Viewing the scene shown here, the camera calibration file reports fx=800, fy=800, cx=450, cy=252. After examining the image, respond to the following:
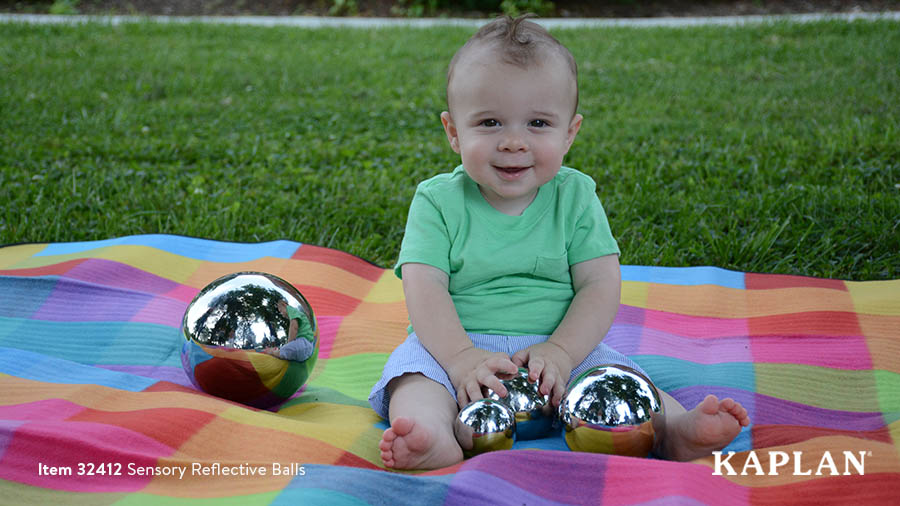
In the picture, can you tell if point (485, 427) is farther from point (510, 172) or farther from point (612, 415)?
point (510, 172)

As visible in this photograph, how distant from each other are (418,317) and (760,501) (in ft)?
3.35

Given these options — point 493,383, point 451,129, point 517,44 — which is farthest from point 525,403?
point 517,44

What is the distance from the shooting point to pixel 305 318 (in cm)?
241

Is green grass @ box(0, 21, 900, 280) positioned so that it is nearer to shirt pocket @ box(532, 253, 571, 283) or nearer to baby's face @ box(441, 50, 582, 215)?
shirt pocket @ box(532, 253, 571, 283)

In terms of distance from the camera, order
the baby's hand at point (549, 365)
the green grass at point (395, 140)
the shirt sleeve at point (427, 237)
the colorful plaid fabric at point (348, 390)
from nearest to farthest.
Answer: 1. the colorful plaid fabric at point (348, 390)
2. the baby's hand at point (549, 365)
3. the shirt sleeve at point (427, 237)
4. the green grass at point (395, 140)

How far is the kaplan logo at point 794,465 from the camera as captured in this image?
1.88 meters

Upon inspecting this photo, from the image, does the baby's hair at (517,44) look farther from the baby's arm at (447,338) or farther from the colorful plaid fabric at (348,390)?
the colorful plaid fabric at (348,390)

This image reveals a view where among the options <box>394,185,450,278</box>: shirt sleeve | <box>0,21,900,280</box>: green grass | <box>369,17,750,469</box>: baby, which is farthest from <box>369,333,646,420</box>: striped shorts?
<box>0,21,900,280</box>: green grass

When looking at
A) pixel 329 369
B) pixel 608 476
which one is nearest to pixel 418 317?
pixel 329 369

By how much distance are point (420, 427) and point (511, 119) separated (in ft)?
2.92

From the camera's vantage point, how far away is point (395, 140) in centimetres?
550

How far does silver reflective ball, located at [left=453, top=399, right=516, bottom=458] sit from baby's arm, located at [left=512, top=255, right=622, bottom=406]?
0.60ft

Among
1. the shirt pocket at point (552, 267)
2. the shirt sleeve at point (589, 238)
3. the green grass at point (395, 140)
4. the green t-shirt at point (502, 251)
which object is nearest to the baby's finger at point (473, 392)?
the green t-shirt at point (502, 251)

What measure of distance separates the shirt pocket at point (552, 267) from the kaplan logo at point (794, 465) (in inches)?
28.5
